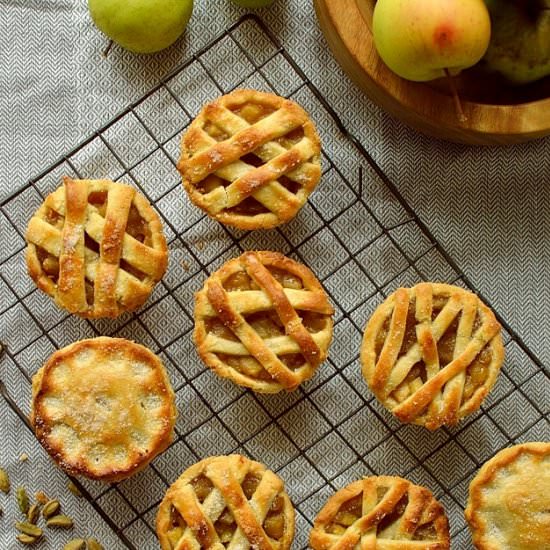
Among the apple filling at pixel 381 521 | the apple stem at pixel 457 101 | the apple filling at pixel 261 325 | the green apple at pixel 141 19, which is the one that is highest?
the green apple at pixel 141 19

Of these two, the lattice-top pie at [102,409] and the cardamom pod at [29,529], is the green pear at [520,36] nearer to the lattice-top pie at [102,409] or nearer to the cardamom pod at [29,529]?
the lattice-top pie at [102,409]

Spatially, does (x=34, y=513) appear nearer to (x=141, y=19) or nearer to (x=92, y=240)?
(x=92, y=240)

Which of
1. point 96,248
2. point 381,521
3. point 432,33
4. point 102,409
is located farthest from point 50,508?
point 432,33

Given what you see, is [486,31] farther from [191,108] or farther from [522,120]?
[191,108]

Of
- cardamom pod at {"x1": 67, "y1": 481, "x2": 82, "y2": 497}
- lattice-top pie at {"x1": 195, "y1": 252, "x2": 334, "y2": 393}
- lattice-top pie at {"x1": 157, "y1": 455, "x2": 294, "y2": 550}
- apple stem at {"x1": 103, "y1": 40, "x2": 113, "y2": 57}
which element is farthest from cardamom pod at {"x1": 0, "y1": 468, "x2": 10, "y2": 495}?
apple stem at {"x1": 103, "y1": 40, "x2": 113, "y2": 57}

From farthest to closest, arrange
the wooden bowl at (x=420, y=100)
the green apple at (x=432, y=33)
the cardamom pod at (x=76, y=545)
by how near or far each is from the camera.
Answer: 1. the cardamom pod at (x=76, y=545)
2. the wooden bowl at (x=420, y=100)
3. the green apple at (x=432, y=33)

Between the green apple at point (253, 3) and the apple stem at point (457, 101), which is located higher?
the green apple at point (253, 3)

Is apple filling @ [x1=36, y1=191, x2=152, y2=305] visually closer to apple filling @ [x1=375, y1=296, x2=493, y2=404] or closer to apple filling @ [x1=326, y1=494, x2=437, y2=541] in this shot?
apple filling @ [x1=375, y1=296, x2=493, y2=404]

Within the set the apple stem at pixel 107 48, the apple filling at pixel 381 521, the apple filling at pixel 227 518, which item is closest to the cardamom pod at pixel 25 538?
the apple filling at pixel 227 518
